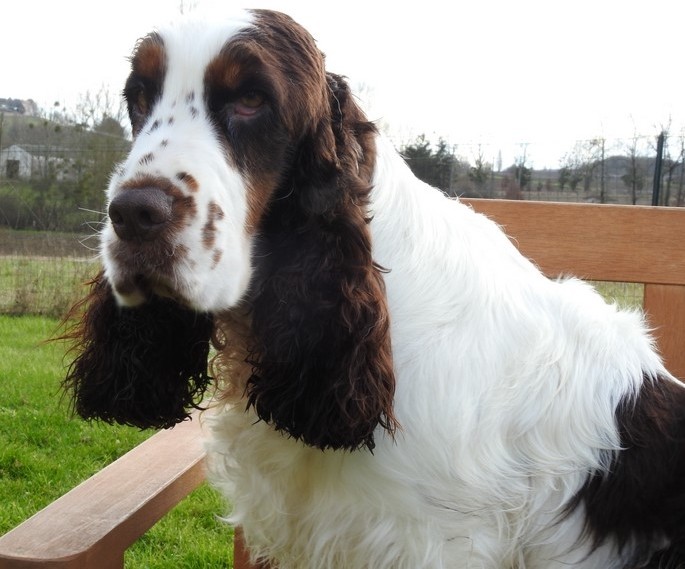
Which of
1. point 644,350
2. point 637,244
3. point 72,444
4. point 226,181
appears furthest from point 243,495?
point 72,444

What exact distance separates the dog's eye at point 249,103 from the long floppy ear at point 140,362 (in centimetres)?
53

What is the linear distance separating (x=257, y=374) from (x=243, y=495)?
0.45 meters

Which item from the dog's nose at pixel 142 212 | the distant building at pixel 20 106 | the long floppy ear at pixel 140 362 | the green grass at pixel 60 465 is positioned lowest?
the green grass at pixel 60 465

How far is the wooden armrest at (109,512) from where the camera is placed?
5.05 ft

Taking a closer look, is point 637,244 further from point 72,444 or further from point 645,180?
point 645,180

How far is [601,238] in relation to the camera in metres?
2.75

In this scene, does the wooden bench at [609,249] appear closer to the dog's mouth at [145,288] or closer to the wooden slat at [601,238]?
the wooden slat at [601,238]

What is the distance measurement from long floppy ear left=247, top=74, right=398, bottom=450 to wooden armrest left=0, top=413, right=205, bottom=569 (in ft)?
1.25

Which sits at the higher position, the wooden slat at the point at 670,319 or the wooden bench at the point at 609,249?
the wooden bench at the point at 609,249

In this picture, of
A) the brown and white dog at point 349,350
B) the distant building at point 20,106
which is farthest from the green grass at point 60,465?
the distant building at point 20,106

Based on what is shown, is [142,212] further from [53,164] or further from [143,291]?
[53,164]

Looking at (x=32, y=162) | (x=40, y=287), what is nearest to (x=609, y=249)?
(x=40, y=287)

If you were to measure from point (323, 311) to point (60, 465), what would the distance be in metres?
3.54

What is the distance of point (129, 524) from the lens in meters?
1.73
